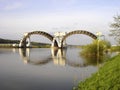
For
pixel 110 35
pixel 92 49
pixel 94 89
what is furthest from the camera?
pixel 92 49

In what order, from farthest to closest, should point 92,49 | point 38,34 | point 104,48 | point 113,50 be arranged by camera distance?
point 38,34 → point 113,50 → point 104,48 → point 92,49

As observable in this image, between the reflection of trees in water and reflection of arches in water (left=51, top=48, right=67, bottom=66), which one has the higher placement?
the reflection of trees in water

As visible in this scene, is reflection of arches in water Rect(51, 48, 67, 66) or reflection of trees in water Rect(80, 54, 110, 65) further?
reflection of arches in water Rect(51, 48, 67, 66)

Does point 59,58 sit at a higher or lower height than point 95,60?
lower

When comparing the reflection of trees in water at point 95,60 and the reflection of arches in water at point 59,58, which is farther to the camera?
the reflection of arches in water at point 59,58

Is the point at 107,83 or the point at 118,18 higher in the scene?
the point at 118,18

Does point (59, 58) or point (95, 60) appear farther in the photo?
point (59, 58)

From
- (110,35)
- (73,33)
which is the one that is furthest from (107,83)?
(73,33)

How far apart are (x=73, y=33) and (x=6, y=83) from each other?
282 ft

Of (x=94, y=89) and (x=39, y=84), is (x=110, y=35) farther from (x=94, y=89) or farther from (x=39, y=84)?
(x=94, y=89)

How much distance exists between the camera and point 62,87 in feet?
67.6

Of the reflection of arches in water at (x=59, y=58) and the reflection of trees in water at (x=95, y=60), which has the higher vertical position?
the reflection of trees in water at (x=95, y=60)

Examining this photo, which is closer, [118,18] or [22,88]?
[22,88]

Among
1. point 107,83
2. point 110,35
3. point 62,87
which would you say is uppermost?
point 110,35
